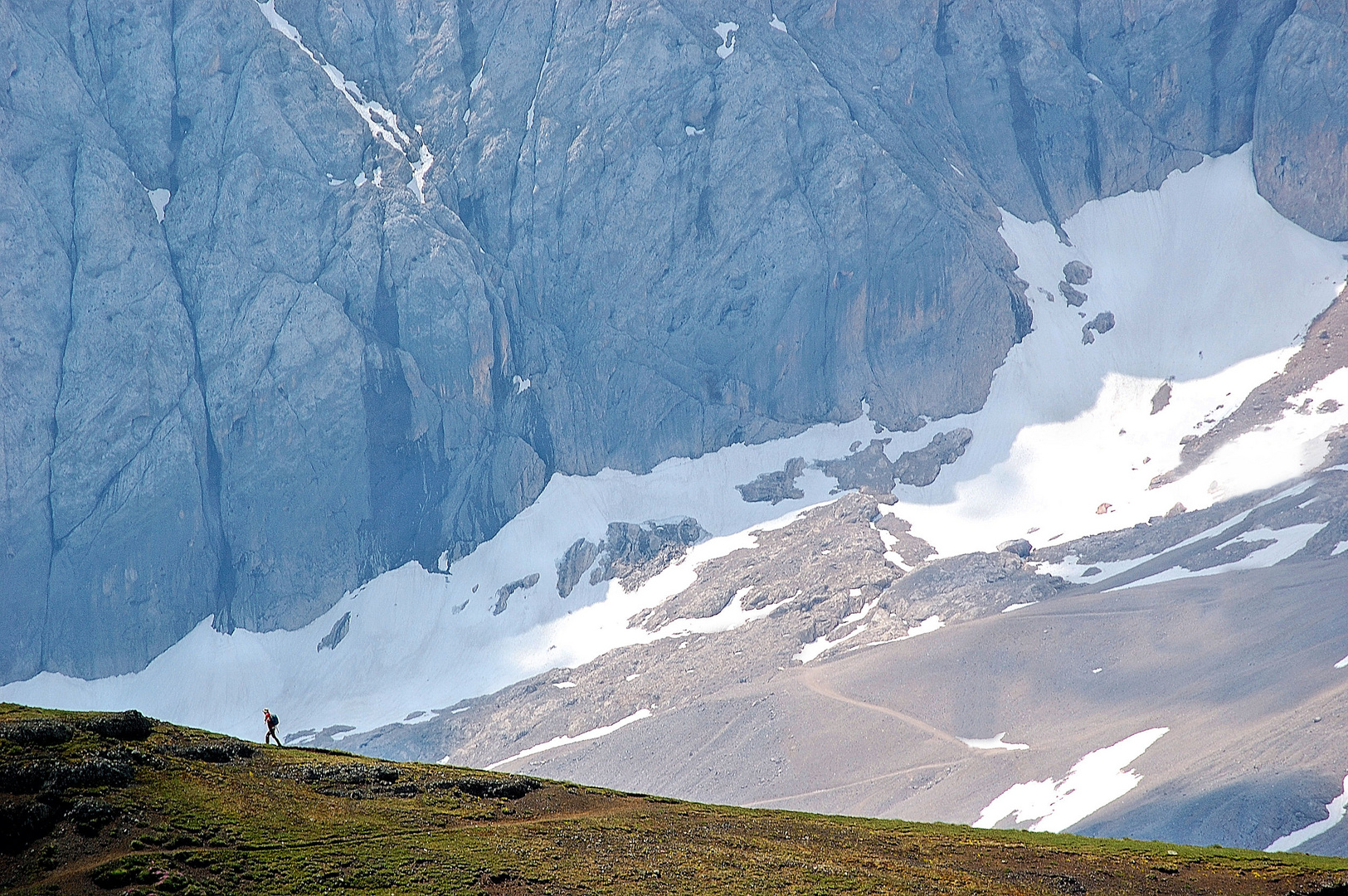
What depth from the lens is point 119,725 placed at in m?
35.1

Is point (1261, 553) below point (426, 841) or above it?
above

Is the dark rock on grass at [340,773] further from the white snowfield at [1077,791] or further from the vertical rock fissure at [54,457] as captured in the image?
the vertical rock fissure at [54,457]

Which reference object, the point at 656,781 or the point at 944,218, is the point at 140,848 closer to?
the point at 656,781

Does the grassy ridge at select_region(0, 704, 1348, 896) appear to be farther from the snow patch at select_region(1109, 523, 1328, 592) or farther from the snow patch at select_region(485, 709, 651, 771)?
the snow patch at select_region(485, 709, 651, 771)

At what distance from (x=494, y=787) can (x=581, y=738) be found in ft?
360

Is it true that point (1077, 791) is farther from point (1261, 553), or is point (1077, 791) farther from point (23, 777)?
point (23, 777)

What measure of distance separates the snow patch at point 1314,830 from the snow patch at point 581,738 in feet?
252

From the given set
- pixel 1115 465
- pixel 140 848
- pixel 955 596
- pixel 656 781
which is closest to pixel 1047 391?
pixel 1115 465

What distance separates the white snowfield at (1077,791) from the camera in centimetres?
9750

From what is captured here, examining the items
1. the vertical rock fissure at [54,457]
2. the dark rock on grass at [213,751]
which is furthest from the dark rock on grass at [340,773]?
the vertical rock fissure at [54,457]

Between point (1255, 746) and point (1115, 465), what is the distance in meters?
79.3

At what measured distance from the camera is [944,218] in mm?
198250

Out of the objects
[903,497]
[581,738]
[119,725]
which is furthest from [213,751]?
[903,497]

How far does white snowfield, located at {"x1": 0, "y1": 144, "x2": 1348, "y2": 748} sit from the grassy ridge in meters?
121
